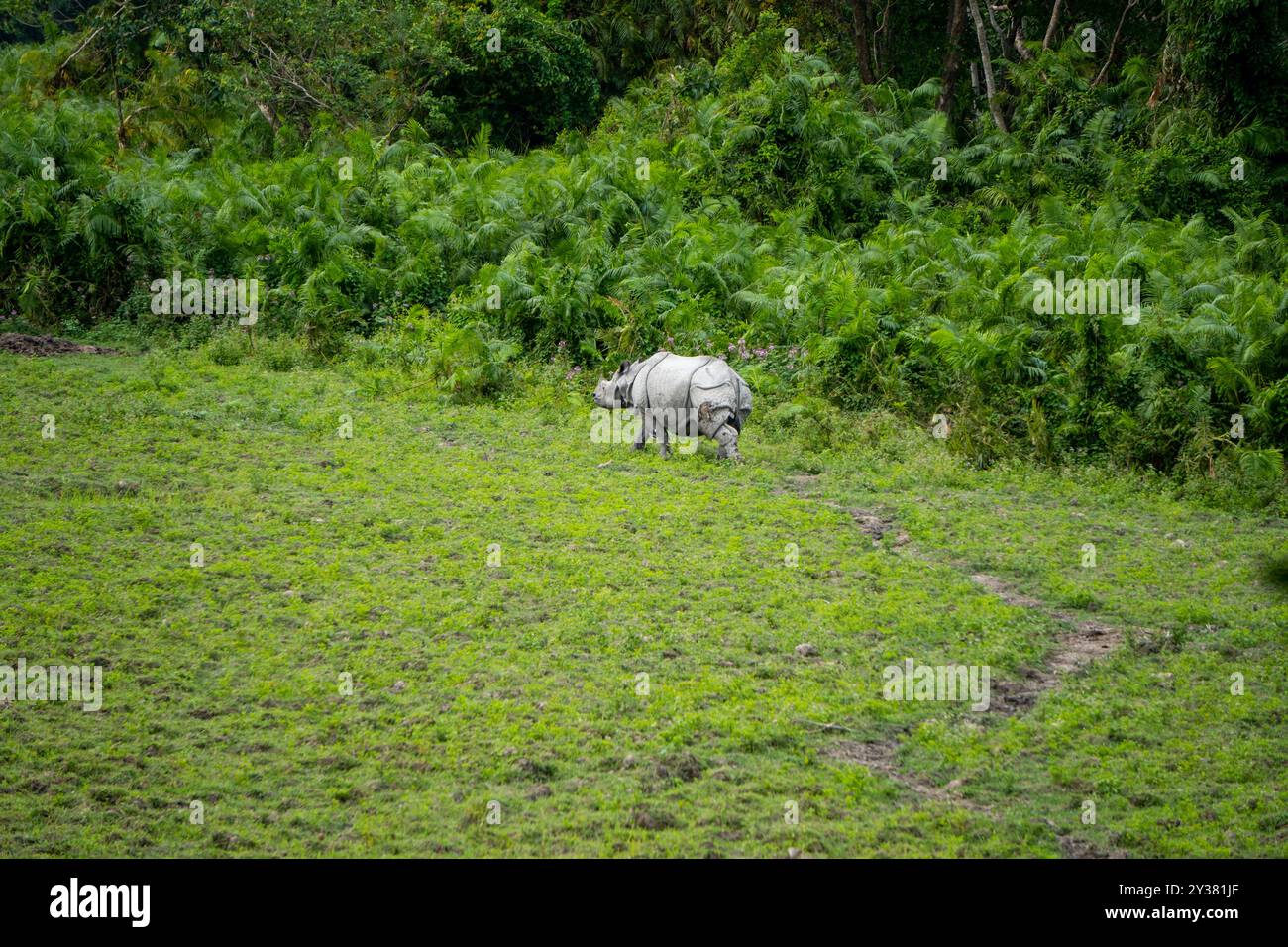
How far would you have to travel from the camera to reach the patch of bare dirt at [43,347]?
1672 centimetres

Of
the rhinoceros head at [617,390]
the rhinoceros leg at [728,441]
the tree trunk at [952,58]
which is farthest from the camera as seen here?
the tree trunk at [952,58]

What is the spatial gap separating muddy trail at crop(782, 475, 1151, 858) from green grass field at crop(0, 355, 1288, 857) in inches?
1.4

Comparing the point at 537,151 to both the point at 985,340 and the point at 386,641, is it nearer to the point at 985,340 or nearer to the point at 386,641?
the point at 985,340

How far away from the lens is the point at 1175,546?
10914 millimetres

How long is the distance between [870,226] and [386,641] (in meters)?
14.7

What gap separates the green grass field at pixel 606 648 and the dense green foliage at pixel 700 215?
1.65 m

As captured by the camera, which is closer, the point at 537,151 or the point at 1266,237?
the point at 1266,237

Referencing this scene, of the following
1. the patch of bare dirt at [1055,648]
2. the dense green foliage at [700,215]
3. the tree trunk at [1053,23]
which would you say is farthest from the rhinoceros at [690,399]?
the tree trunk at [1053,23]

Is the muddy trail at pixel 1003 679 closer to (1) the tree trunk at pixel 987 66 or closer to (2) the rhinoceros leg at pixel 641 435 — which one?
(2) the rhinoceros leg at pixel 641 435

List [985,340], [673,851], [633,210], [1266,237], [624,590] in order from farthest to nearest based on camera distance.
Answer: [633,210] < [1266,237] < [985,340] < [624,590] < [673,851]

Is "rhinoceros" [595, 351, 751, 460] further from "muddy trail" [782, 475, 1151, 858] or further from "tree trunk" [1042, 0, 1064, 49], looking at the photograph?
"tree trunk" [1042, 0, 1064, 49]

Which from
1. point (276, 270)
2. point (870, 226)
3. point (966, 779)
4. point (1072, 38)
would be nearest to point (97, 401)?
point (276, 270)

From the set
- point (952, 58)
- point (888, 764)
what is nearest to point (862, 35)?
point (952, 58)

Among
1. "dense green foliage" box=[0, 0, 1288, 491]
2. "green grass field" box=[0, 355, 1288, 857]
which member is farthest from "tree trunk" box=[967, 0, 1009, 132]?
"green grass field" box=[0, 355, 1288, 857]
